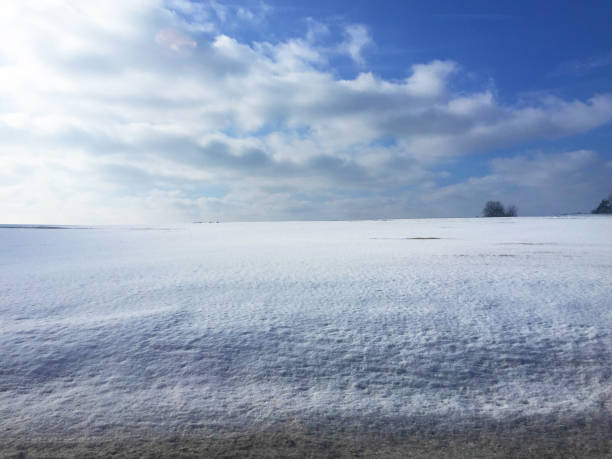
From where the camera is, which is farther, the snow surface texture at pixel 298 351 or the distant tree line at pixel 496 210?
the distant tree line at pixel 496 210

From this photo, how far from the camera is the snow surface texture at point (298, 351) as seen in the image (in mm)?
3717

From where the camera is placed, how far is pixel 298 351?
4781mm

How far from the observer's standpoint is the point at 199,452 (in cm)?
314

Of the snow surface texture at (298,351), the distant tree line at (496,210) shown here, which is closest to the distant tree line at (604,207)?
the distant tree line at (496,210)

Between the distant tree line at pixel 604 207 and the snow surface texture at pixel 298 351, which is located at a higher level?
the distant tree line at pixel 604 207

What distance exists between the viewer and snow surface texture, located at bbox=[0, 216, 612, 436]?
3.72 m

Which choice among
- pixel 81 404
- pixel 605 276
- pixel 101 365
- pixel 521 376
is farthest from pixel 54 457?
pixel 605 276

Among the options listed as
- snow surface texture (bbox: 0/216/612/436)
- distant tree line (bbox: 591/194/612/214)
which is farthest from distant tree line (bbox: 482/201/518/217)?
snow surface texture (bbox: 0/216/612/436)

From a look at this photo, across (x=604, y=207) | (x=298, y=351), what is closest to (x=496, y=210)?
(x=604, y=207)

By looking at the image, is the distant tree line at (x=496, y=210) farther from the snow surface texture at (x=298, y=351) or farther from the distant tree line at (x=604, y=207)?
the snow surface texture at (x=298, y=351)

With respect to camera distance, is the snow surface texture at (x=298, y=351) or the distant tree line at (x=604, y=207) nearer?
the snow surface texture at (x=298, y=351)

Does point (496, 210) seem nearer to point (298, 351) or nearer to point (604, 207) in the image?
point (604, 207)

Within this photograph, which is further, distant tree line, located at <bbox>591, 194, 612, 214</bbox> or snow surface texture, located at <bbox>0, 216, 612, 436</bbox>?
distant tree line, located at <bbox>591, 194, 612, 214</bbox>

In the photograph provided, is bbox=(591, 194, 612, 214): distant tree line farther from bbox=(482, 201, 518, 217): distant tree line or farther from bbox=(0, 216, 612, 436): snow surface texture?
bbox=(0, 216, 612, 436): snow surface texture
